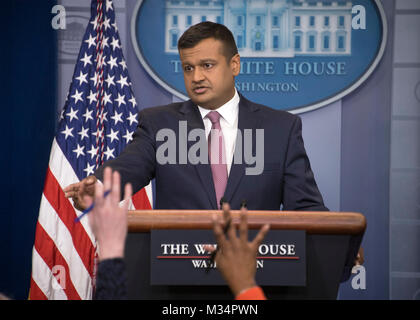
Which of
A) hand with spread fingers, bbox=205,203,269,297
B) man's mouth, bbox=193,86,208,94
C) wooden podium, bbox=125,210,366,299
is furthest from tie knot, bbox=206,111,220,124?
hand with spread fingers, bbox=205,203,269,297

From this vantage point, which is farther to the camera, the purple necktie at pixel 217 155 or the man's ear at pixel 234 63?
the man's ear at pixel 234 63

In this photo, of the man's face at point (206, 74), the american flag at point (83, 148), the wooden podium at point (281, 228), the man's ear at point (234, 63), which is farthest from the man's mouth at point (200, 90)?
the american flag at point (83, 148)

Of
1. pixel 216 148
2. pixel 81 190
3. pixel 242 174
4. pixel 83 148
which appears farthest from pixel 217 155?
pixel 83 148

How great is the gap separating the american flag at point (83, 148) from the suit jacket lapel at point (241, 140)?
4.36ft

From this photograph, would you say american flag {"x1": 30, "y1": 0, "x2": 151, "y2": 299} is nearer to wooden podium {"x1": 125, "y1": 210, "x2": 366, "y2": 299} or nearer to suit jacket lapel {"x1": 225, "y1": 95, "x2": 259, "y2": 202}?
suit jacket lapel {"x1": 225, "y1": 95, "x2": 259, "y2": 202}

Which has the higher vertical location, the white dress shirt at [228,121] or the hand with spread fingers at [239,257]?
the white dress shirt at [228,121]

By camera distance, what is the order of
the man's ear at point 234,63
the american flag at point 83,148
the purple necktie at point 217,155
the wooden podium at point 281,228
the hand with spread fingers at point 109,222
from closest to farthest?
1. the hand with spread fingers at point 109,222
2. the wooden podium at point 281,228
3. the purple necktie at point 217,155
4. the man's ear at point 234,63
5. the american flag at point 83,148

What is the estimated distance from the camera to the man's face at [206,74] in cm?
225

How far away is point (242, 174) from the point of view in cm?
197

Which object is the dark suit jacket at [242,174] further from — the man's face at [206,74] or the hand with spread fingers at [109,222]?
the hand with spread fingers at [109,222]

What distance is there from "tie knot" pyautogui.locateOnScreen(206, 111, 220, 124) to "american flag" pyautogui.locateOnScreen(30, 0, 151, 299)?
1.26 m

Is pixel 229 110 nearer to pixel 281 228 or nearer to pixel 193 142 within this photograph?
pixel 193 142
